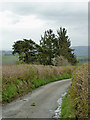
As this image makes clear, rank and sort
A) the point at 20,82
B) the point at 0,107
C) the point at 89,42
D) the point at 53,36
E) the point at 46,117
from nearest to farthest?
the point at 89,42 → the point at 46,117 → the point at 0,107 → the point at 20,82 → the point at 53,36

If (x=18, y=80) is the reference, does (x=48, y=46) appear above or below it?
above

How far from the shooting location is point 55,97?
24.1ft

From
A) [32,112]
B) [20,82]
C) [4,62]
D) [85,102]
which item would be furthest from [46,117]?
[4,62]

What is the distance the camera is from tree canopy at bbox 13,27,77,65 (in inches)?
995

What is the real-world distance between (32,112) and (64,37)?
31.8 metres

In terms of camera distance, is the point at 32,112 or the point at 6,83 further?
the point at 6,83

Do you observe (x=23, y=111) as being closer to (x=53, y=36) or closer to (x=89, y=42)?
(x=89, y=42)

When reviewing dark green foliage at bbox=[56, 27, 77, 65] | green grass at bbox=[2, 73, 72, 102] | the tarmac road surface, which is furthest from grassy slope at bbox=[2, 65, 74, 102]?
dark green foliage at bbox=[56, 27, 77, 65]

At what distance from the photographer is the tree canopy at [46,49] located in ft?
82.9

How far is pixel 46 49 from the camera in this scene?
100ft

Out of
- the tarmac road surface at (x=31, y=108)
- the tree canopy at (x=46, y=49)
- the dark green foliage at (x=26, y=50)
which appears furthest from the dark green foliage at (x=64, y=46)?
the tarmac road surface at (x=31, y=108)

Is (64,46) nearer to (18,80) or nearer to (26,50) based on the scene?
(26,50)

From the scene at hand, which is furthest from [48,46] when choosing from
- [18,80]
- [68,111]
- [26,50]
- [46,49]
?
[68,111]

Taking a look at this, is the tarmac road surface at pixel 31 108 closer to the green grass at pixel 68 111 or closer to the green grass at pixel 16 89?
the green grass at pixel 16 89
